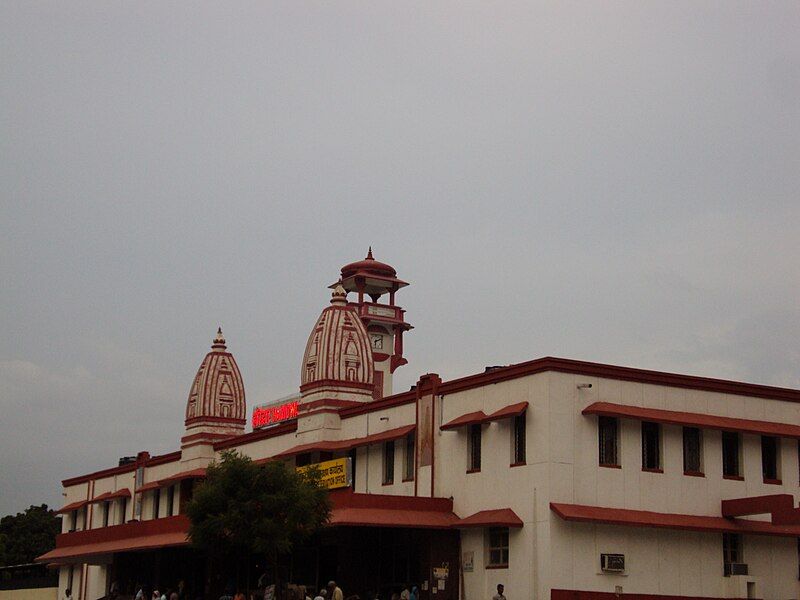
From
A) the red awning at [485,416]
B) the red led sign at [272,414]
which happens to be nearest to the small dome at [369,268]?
the red led sign at [272,414]

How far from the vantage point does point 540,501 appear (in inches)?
1501

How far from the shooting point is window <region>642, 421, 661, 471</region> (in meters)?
40.0

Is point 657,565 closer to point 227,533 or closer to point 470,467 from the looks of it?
point 470,467

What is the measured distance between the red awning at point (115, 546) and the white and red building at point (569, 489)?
5.55 feet

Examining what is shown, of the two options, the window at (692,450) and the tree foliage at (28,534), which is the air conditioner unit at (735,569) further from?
the tree foliage at (28,534)

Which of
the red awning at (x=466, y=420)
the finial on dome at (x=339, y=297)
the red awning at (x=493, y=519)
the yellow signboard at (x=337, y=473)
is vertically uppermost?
the finial on dome at (x=339, y=297)

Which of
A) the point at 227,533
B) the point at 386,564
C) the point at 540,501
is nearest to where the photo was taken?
the point at 540,501

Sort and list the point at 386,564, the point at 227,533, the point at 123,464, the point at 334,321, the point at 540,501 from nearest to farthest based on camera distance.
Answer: the point at 540,501
the point at 227,533
the point at 386,564
the point at 334,321
the point at 123,464

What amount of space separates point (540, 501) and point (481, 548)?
326 cm

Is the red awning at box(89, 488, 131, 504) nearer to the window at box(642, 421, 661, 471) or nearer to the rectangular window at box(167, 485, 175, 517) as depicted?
the rectangular window at box(167, 485, 175, 517)

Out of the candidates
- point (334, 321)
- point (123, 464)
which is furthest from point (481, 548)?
point (123, 464)

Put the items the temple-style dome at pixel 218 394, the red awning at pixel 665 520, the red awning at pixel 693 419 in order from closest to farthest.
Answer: the red awning at pixel 665 520 < the red awning at pixel 693 419 < the temple-style dome at pixel 218 394

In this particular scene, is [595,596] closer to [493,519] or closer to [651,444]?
[493,519]

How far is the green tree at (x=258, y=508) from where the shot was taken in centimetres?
3934
